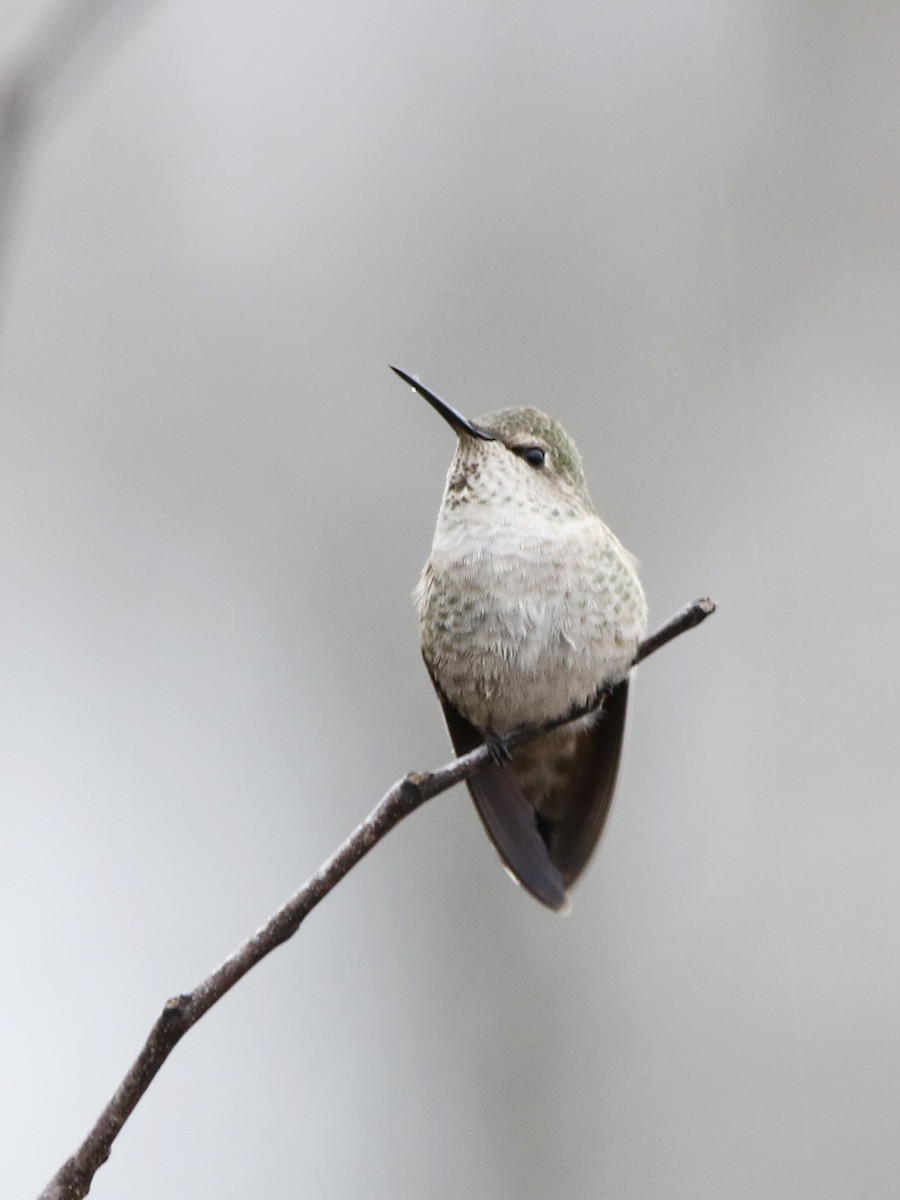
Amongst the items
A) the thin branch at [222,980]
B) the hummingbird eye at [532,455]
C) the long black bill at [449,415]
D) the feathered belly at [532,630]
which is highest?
the hummingbird eye at [532,455]

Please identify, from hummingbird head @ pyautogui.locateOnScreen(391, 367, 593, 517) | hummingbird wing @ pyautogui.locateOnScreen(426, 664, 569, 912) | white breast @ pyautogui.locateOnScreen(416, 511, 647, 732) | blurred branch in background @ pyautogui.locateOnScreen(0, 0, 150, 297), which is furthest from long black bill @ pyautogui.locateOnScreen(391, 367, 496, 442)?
blurred branch in background @ pyautogui.locateOnScreen(0, 0, 150, 297)

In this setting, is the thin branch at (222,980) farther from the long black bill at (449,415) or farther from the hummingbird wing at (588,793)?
the hummingbird wing at (588,793)

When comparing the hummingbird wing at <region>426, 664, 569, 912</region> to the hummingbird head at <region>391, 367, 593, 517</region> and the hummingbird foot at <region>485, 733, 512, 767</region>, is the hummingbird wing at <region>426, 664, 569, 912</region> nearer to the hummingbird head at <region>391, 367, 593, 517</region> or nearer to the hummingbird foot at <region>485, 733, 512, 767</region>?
the hummingbird foot at <region>485, 733, 512, 767</region>

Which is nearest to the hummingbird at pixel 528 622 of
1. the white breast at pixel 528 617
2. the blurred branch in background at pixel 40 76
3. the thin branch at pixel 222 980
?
the white breast at pixel 528 617

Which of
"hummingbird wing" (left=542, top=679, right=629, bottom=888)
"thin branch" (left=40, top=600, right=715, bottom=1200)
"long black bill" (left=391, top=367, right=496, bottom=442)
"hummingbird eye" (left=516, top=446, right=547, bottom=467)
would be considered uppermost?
"hummingbird eye" (left=516, top=446, right=547, bottom=467)

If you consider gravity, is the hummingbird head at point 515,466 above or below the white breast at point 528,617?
above

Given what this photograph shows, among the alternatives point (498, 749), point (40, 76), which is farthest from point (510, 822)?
point (40, 76)
